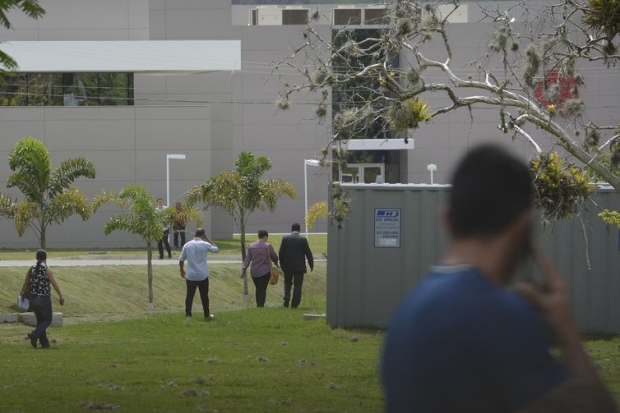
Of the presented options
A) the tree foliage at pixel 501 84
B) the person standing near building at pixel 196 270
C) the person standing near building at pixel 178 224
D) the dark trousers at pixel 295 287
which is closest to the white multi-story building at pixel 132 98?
the person standing near building at pixel 178 224

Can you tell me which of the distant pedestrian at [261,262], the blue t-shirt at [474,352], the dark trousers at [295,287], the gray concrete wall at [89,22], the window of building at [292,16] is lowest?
the dark trousers at [295,287]

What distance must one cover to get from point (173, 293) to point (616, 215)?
1483 centimetres

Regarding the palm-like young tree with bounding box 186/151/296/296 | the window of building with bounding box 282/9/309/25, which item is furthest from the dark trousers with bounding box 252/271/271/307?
the window of building with bounding box 282/9/309/25

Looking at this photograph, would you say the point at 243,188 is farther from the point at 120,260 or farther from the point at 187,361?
the point at 187,361

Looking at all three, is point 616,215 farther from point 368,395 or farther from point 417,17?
point 368,395

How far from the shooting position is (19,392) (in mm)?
11930

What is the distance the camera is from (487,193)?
3053 mm

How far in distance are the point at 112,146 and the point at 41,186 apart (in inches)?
645

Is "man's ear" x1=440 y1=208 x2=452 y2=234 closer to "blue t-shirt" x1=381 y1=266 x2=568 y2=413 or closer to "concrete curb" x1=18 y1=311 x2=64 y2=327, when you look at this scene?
"blue t-shirt" x1=381 y1=266 x2=568 y2=413

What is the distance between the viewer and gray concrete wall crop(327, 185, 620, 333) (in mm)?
19016

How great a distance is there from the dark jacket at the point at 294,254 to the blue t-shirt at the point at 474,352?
21.2 meters

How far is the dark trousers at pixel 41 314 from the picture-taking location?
16797 mm

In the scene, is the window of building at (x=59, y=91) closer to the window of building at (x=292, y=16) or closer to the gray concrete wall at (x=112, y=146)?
the gray concrete wall at (x=112, y=146)

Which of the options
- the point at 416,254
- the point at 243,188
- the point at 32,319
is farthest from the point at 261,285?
the point at 416,254
